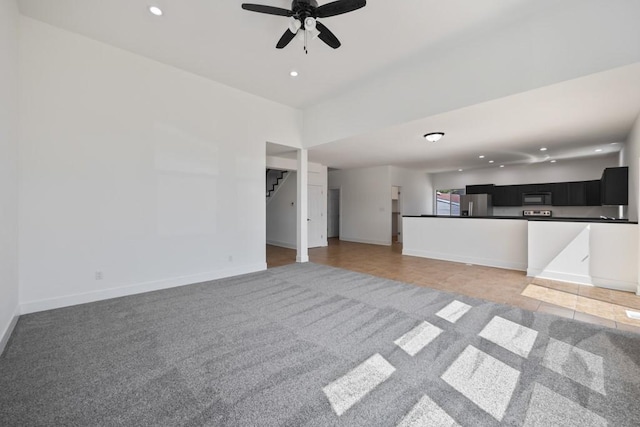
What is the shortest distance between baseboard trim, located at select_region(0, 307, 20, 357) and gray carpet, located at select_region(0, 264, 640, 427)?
61 millimetres

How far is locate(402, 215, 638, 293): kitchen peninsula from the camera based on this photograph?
12.8 ft

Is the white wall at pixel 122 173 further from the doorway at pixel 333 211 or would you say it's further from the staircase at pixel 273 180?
the doorway at pixel 333 211

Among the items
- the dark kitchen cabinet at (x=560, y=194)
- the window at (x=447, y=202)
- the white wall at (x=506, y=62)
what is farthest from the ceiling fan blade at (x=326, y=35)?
the window at (x=447, y=202)

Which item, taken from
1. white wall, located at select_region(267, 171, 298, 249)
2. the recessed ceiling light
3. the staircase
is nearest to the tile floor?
white wall, located at select_region(267, 171, 298, 249)

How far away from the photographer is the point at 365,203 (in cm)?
939

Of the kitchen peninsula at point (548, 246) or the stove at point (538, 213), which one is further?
the stove at point (538, 213)

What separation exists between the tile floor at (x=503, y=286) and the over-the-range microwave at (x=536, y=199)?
15.1ft

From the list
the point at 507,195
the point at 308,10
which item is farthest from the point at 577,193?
the point at 308,10

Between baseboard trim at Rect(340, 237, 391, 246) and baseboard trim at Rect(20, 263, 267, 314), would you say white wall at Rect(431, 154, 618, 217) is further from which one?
baseboard trim at Rect(20, 263, 267, 314)

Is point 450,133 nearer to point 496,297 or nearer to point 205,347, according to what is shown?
point 496,297

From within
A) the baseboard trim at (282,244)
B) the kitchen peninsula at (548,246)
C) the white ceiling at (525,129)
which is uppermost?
the white ceiling at (525,129)

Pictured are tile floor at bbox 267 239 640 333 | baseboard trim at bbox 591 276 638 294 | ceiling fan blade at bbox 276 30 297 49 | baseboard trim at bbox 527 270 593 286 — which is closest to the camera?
ceiling fan blade at bbox 276 30 297 49

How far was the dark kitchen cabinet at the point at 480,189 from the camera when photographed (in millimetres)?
9102

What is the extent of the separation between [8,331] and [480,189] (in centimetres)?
1137
